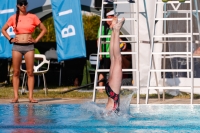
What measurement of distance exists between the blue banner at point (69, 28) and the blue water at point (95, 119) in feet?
14.2

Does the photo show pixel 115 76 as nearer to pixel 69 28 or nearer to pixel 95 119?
pixel 95 119

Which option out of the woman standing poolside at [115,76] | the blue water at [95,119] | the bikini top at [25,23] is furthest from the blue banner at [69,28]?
the woman standing poolside at [115,76]

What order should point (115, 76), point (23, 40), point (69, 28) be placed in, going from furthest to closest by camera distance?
point (69, 28) < point (23, 40) < point (115, 76)

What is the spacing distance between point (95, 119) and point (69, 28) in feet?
21.2

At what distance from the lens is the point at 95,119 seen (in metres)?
7.02

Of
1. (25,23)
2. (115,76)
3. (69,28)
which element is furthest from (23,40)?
(69,28)

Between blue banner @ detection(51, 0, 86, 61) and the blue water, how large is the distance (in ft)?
14.2

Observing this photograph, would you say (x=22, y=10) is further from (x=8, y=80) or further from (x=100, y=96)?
(x=8, y=80)

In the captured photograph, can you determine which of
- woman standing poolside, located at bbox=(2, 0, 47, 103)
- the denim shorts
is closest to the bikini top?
woman standing poolside, located at bbox=(2, 0, 47, 103)

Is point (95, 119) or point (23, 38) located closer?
point (95, 119)

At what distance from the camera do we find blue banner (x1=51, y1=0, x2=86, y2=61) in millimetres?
13094

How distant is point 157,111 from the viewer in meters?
8.04

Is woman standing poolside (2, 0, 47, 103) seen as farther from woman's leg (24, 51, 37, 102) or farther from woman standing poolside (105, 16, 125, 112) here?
woman standing poolside (105, 16, 125, 112)

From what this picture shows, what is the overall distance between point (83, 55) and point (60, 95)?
1.45 m
